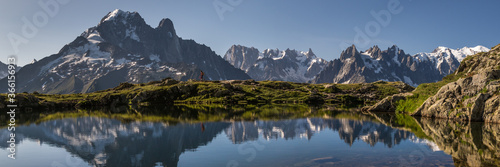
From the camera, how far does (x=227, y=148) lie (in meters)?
35.6

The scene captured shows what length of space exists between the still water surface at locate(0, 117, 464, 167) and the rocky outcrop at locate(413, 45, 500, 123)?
623 inches

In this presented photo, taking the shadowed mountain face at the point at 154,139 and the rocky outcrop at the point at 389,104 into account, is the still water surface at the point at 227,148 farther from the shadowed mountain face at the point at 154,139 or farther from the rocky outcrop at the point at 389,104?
the rocky outcrop at the point at 389,104

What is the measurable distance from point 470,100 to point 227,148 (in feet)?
146

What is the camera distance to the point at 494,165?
24.1m

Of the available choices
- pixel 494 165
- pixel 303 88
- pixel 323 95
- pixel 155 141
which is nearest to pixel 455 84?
pixel 494 165

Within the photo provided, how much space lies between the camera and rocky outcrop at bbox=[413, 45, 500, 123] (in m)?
50.6

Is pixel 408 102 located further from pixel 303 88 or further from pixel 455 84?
pixel 303 88

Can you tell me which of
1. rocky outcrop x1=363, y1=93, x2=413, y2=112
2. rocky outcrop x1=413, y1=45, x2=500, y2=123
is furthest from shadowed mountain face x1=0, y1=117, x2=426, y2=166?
rocky outcrop x1=363, y1=93, x2=413, y2=112

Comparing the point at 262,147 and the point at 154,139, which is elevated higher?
the point at 154,139

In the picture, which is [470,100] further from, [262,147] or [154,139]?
[154,139]

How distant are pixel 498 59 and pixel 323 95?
95454 millimetres

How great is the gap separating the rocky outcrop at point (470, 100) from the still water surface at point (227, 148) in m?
15.8

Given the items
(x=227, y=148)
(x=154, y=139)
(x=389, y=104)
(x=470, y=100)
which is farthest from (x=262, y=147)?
(x=389, y=104)

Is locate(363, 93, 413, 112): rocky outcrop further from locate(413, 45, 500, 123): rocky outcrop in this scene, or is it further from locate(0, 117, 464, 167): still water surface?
locate(0, 117, 464, 167): still water surface
